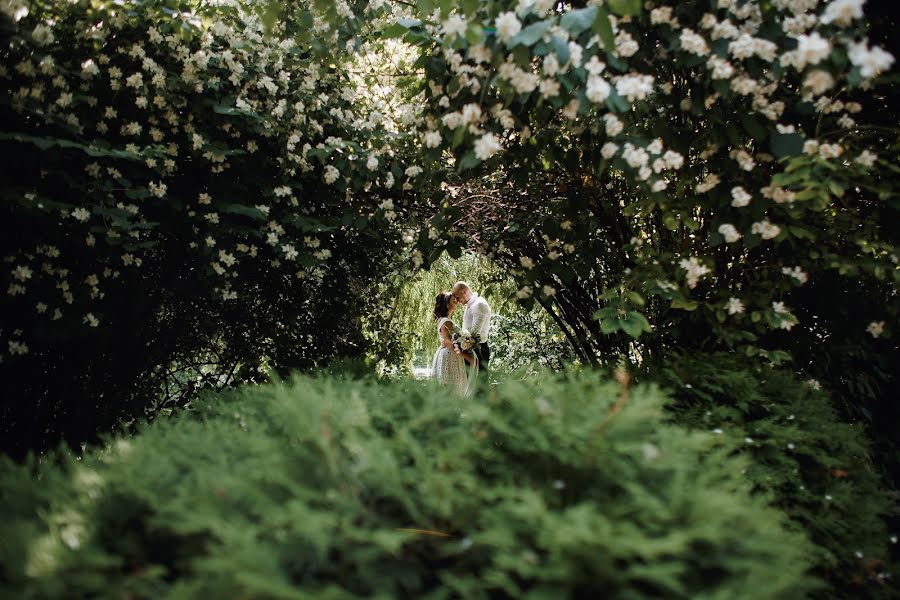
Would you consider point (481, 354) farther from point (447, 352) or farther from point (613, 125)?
point (613, 125)

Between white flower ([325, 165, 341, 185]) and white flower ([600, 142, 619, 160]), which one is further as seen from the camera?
white flower ([325, 165, 341, 185])

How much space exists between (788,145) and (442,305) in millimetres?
3798

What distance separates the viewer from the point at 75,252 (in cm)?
293

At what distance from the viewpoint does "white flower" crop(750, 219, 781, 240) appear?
2539 mm

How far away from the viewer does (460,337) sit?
18.6 ft

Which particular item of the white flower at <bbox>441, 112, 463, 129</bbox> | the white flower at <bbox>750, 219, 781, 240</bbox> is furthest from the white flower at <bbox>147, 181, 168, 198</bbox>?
the white flower at <bbox>750, 219, 781, 240</bbox>

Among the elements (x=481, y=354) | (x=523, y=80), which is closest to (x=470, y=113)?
(x=523, y=80)

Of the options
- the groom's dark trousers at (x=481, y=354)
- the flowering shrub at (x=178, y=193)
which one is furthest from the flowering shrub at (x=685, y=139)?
the groom's dark trousers at (x=481, y=354)

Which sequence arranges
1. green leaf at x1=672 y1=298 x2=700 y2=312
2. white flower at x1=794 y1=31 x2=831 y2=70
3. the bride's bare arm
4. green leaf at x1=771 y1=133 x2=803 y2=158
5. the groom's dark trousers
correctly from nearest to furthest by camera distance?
1. white flower at x1=794 y1=31 x2=831 y2=70
2. green leaf at x1=771 y1=133 x2=803 y2=158
3. green leaf at x1=672 y1=298 x2=700 y2=312
4. the bride's bare arm
5. the groom's dark trousers

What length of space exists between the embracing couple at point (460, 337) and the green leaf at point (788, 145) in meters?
3.46

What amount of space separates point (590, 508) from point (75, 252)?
2967 mm

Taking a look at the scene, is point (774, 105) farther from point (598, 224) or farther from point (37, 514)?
point (37, 514)

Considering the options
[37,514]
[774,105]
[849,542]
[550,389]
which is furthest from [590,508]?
[774,105]

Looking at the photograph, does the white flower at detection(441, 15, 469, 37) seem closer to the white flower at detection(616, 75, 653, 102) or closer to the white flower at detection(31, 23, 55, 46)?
the white flower at detection(616, 75, 653, 102)
